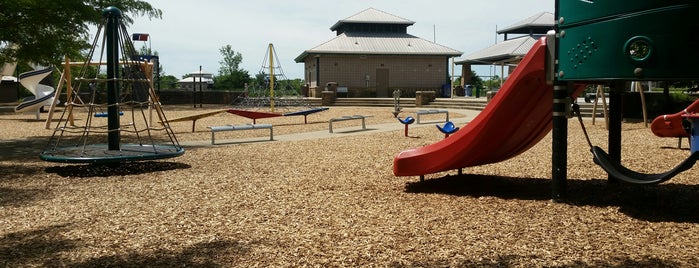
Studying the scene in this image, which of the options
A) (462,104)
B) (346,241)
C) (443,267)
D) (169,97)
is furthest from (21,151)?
(169,97)

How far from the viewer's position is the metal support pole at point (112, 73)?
955 cm

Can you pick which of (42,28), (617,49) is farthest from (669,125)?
(42,28)

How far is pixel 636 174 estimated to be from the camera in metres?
5.74

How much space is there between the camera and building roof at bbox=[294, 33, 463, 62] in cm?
3809

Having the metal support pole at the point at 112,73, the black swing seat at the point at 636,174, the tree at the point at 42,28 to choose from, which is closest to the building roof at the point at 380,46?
the tree at the point at 42,28

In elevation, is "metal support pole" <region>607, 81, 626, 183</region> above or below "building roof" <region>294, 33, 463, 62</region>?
below

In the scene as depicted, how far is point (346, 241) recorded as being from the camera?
482 centimetres

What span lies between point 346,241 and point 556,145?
2.74 m

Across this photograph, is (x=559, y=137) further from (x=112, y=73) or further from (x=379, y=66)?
(x=379, y=66)

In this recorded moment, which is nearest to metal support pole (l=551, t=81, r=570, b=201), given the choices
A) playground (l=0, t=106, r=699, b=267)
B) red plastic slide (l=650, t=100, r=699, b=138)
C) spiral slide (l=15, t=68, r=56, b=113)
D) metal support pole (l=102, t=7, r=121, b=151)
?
playground (l=0, t=106, r=699, b=267)

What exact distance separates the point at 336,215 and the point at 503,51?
28.5 metres

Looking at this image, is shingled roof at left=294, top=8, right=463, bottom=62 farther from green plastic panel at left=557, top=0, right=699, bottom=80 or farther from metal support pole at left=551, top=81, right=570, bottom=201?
green plastic panel at left=557, top=0, right=699, bottom=80

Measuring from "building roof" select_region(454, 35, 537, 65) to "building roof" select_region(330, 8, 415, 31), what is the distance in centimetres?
797

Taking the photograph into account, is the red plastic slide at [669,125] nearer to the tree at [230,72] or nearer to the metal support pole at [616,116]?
the metal support pole at [616,116]
